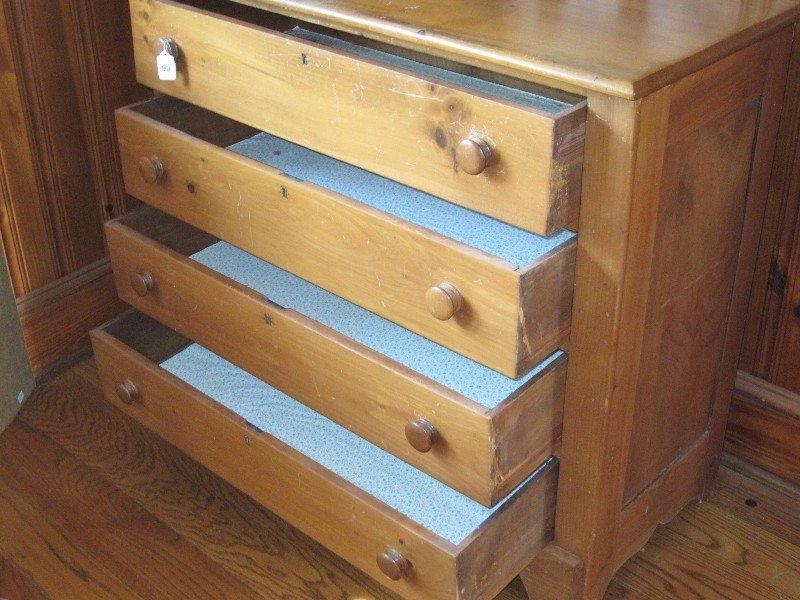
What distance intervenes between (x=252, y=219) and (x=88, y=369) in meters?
0.71

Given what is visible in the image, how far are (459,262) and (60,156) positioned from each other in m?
0.96

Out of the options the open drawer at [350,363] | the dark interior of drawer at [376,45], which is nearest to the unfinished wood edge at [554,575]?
the open drawer at [350,363]

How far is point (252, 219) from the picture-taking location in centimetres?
→ 142

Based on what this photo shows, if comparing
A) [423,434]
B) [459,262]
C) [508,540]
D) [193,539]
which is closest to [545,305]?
[459,262]

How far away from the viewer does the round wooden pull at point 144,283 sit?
1.58 meters

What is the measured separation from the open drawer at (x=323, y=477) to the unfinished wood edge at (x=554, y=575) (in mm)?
35

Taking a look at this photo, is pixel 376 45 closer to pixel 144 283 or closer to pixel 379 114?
pixel 379 114

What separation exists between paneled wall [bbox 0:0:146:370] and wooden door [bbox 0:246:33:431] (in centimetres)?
7

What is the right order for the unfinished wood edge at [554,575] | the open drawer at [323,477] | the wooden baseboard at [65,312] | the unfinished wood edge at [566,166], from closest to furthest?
the unfinished wood edge at [566,166] → the open drawer at [323,477] → the unfinished wood edge at [554,575] → the wooden baseboard at [65,312]

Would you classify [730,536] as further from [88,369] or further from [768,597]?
[88,369]

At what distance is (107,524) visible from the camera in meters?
1.63

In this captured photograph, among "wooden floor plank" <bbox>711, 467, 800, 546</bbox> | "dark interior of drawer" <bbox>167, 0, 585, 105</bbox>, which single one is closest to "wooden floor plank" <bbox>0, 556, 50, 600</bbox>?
"dark interior of drawer" <bbox>167, 0, 585, 105</bbox>

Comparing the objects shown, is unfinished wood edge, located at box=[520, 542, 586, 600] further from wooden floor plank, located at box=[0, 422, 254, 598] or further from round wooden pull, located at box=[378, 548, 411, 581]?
wooden floor plank, located at box=[0, 422, 254, 598]

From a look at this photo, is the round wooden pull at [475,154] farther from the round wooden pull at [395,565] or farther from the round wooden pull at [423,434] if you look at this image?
the round wooden pull at [395,565]
